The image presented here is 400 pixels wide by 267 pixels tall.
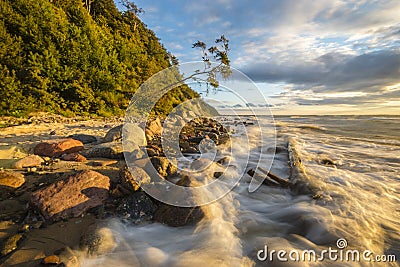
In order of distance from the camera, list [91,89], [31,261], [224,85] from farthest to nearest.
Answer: [91,89] → [224,85] → [31,261]

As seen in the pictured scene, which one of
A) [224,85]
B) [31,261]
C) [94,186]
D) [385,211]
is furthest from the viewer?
[224,85]

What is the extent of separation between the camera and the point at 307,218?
2.60 m

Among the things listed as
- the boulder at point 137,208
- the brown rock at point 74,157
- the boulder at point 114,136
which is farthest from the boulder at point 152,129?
the boulder at point 137,208

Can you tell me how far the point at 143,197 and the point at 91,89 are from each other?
36.5 feet

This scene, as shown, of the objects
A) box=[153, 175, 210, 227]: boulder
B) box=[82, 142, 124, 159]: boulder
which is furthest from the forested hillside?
box=[153, 175, 210, 227]: boulder

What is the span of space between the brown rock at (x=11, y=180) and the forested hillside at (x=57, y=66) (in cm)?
631

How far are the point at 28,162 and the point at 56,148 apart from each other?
628 millimetres

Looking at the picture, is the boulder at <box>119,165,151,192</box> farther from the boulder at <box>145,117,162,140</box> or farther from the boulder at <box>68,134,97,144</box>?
the boulder at <box>145,117,162,140</box>

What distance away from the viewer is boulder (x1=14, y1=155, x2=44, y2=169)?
308cm

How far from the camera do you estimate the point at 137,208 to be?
243 cm

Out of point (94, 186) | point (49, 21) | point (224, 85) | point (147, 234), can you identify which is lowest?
point (147, 234)

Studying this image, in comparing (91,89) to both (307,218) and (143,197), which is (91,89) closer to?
(143,197)

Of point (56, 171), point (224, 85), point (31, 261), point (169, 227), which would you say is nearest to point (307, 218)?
point (169, 227)

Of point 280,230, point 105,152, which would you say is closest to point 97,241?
point 280,230
